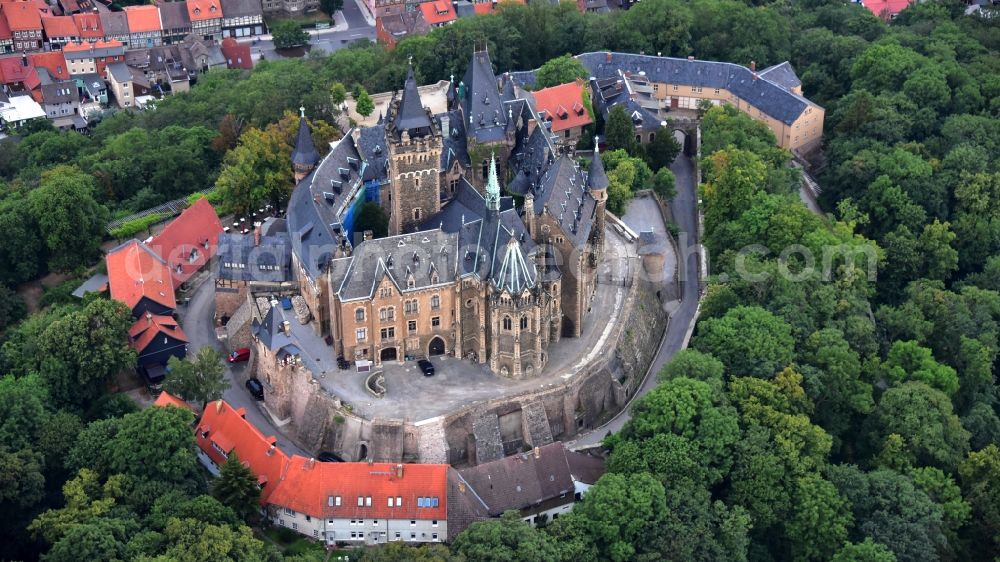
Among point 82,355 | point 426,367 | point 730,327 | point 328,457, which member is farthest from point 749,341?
point 82,355

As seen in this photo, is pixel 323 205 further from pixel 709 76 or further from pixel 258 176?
pixel 709 76

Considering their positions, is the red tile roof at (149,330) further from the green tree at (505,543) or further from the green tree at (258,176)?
the green tree at (505,543)

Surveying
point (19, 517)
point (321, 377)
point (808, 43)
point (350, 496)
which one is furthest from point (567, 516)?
point (808, 43)

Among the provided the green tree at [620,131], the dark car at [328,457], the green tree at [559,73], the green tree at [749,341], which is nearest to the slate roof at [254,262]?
the dark car at [328,457]

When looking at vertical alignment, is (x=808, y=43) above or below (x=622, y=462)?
above

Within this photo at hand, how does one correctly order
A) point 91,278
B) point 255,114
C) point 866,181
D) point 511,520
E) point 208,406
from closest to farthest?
point 511,520 → point 208,406 → point 91,278 → point 866,181 → point 255,114

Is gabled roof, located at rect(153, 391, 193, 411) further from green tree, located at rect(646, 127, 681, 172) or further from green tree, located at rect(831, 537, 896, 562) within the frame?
green tree, located at rect(646, 127, 681, 172)

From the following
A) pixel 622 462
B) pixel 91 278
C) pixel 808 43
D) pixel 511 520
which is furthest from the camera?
pixel 808 43

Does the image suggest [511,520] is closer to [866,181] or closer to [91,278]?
[91,278]
